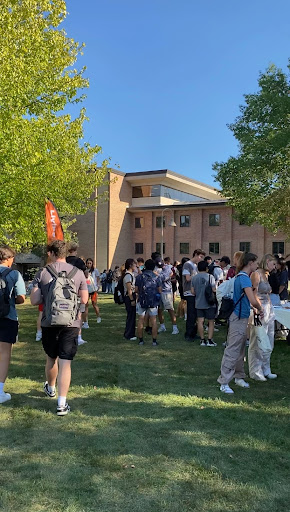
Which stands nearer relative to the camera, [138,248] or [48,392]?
[48,392]

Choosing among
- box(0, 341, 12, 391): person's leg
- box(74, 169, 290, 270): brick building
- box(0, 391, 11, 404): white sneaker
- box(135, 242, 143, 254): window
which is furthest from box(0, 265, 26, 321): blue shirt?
box(135, 242, 143, 254): window

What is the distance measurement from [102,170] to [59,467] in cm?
1633

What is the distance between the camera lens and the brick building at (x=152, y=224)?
41406 millimetres

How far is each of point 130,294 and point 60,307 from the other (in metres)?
4.77

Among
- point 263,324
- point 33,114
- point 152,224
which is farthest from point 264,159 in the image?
point 152,224

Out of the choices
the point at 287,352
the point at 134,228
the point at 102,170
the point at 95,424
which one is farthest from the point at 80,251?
the point at 95,424

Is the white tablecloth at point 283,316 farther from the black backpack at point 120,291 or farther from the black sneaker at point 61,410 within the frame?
the black sneaker at point 61,410

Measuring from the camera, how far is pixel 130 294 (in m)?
9.32

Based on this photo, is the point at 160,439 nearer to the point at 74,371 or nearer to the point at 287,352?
the point at 74,371

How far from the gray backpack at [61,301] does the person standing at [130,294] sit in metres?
4.63

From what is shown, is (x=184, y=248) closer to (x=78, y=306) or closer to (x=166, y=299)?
(x=166, y=299)

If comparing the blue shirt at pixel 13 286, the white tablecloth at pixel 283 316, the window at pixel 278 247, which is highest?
the window at pixel 278 247

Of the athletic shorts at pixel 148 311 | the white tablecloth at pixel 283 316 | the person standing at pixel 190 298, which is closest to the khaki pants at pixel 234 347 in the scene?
the white tablecloth at pixel 283 316

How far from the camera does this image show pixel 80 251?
1811 inches
